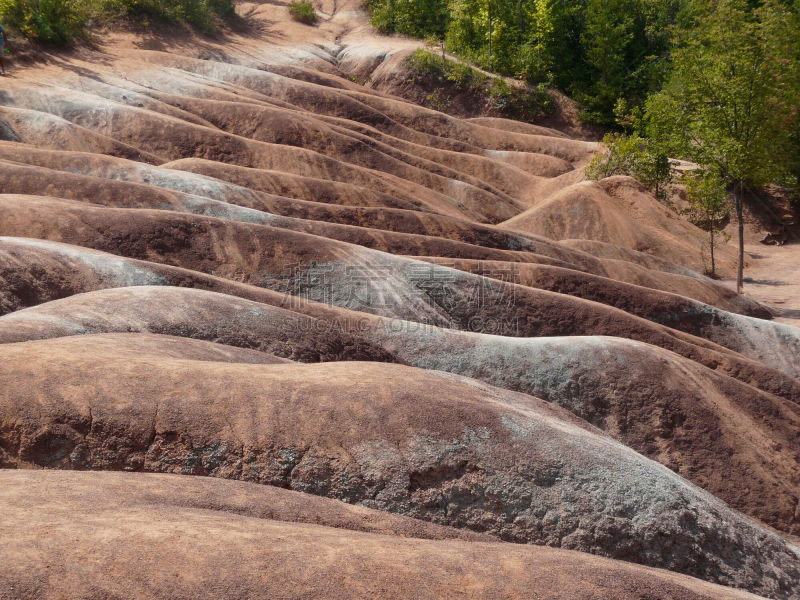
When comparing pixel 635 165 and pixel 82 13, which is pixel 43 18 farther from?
pixel 635 165

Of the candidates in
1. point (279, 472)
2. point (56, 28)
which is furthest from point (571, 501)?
point (56, 28)

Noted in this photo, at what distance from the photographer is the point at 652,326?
14648 mm

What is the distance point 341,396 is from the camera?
23.3 feet

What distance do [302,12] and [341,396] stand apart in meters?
46.0

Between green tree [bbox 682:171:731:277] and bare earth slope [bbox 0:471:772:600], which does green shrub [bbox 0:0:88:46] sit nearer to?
green tree [bbox 682:171:731:277]

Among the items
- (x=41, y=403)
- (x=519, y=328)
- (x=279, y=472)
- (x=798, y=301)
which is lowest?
(x=798, y=301)

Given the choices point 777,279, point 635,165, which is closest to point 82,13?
point 635,165

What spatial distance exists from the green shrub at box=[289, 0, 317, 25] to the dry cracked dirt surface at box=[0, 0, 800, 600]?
2534 centimetres

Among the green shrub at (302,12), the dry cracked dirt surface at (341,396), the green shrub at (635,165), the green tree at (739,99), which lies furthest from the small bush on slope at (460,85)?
the dry cracked dirt surface at (341,396)

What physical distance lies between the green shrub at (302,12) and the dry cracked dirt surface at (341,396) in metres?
25.3

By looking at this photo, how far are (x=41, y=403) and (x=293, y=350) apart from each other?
14.6 feet

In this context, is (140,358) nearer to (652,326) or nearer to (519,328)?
(519,328)

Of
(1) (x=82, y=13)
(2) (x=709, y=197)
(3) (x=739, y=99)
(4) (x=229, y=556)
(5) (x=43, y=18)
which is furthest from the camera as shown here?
(1) (x=82, y=13)

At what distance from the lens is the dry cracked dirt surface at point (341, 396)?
462 centimetres
